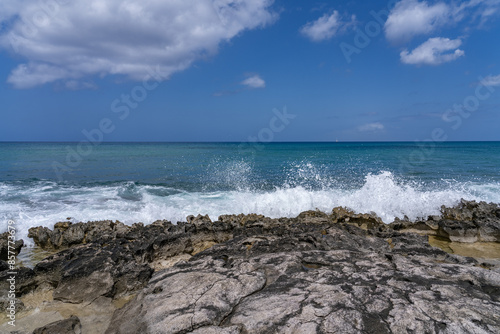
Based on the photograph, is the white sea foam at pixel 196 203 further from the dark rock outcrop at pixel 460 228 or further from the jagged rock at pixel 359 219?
the dark rock outcrop at pixel 460 228

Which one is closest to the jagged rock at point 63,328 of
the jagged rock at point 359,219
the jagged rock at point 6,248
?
the jagged rock at point 6,248

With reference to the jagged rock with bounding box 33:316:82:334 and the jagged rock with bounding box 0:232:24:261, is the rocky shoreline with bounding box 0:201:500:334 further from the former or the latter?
the jagged rock with bounding box 0:232:24:261

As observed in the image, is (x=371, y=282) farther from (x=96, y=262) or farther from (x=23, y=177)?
(x=23, y=177)

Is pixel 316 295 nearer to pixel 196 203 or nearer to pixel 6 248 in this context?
pixel 6 248

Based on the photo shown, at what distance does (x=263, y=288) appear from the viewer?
12.2 ft

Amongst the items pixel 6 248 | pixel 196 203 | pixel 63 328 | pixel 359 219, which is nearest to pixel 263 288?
pixel 63 328

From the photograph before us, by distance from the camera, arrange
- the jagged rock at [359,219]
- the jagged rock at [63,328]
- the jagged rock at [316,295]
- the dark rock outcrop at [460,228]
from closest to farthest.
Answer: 1. the jagged rock at [316,295]
2. the jagged rock at [63,328]
3. the dark rock outcrop at [460,228]
4. the jagged rock at [359,219]

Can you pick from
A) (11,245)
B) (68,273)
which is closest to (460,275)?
(68,273)

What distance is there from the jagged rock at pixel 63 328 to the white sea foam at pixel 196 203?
583 centimetres

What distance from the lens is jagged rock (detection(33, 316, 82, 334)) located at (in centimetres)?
342

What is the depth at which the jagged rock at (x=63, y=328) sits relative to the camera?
3.42 metres

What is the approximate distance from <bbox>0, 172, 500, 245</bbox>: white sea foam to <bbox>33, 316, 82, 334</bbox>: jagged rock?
19.1ft

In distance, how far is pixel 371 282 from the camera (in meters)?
3.67

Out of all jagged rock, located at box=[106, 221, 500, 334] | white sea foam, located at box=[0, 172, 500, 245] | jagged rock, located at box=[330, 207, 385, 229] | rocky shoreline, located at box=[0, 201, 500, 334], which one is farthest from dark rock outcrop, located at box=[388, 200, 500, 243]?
jagged rock, located at box=[106, 221, 500, 334]
